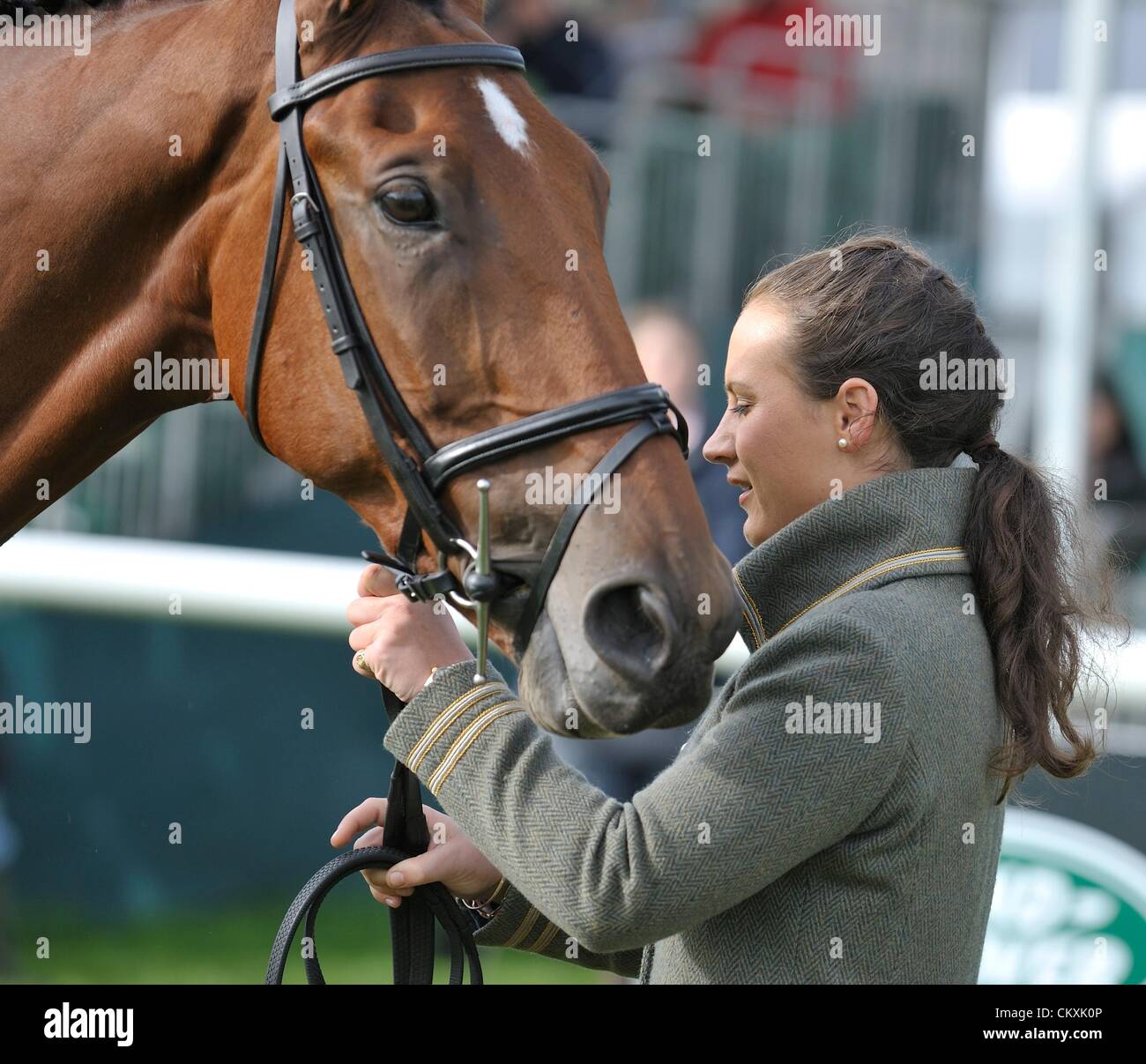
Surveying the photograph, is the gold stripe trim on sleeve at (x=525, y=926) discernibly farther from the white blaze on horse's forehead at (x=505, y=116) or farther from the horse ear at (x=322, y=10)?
the horse ear at (x=322, y=10)

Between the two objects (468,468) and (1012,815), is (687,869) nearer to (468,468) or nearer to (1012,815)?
(468,468)

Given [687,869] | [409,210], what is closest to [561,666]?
[687,869]

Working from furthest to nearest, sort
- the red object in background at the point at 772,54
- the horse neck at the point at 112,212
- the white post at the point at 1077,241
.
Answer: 1. the red object in background at the point at 772,54
2. the white post at the point at 1077,241
3. the horse neck at the point at 112,212

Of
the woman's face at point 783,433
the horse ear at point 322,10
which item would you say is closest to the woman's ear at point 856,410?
the woman's face at point 783,433

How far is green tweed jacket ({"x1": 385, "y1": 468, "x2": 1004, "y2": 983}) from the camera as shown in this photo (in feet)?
5.40

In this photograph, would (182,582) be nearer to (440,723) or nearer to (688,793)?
(440,723)

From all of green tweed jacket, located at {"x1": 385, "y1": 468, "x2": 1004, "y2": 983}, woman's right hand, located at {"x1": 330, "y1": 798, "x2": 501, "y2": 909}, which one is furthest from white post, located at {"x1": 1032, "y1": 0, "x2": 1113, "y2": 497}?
woman's right hand, located at {"x1": 330, "y1": 798, "x2": 501, "y2": 909}

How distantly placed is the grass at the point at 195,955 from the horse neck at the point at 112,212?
9.92 ft

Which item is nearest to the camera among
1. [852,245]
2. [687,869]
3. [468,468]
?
[687,869]

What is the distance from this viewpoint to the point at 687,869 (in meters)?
1.63

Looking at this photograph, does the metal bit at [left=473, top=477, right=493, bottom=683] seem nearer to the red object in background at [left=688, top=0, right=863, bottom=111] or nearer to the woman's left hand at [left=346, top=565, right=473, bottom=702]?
the woman's left hand at [left=346, top=565, right=473, bottom=702]

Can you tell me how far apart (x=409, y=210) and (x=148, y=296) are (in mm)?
478

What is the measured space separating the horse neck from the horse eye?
261 mm

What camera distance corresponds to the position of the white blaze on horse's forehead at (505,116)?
→ 1.82m
